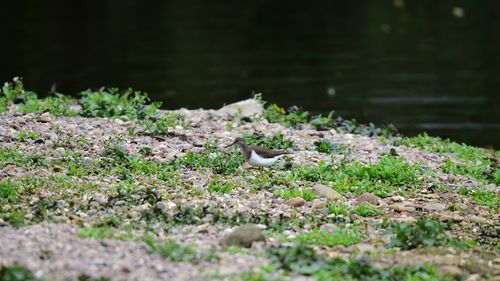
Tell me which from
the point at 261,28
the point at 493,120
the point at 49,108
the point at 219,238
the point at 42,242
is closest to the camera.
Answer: the point at 42,242

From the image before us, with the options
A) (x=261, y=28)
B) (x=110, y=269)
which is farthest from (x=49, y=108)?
(x=261, y=28)

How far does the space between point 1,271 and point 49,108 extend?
7.46m

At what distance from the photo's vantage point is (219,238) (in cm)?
852

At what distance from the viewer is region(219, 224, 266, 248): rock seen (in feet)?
27.1

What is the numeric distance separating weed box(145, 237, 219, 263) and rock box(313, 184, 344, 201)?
258 centimetres

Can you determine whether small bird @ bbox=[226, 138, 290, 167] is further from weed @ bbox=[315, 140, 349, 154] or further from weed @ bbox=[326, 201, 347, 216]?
weed @ bbox=[315, 140, 349, 154]

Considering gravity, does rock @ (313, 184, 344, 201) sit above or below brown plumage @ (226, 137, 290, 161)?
below

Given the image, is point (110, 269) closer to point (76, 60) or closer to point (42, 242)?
point (42, 242)

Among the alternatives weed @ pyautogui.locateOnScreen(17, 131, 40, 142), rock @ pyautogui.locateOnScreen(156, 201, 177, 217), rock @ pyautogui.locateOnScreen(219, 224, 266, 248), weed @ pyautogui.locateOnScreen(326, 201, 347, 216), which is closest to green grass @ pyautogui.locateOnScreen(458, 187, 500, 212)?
weed @ pyautogui.locateOnScreen(326, 201, 347, 216)

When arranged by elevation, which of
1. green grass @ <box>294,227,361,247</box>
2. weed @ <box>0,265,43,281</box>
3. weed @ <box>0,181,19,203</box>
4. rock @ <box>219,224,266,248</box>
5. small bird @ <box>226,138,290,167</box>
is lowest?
weed @ <box>0,265,43,281</box>

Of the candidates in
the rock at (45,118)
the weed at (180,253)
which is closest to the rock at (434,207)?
the weed at (180,253)

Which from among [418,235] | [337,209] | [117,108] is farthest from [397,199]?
[117,108]

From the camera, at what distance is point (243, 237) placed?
827 cm

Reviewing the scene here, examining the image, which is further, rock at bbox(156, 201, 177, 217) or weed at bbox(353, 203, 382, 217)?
weed at bbox(353, 203, 382, 217)
